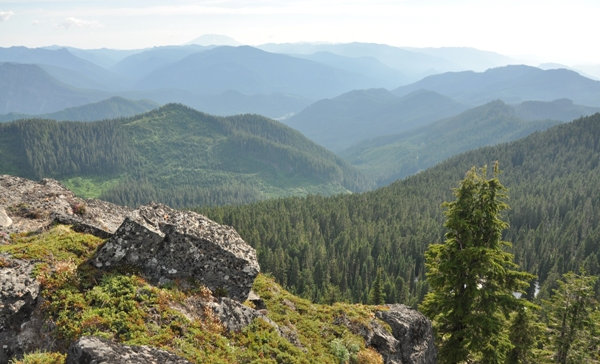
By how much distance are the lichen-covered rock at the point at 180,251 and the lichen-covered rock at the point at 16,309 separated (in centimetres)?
299

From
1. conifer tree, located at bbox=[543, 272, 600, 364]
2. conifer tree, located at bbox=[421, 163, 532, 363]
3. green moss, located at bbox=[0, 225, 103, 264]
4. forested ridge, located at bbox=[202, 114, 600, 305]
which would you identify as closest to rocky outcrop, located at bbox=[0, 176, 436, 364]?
green moss, located at bbox=[0, 225, 103, 264]

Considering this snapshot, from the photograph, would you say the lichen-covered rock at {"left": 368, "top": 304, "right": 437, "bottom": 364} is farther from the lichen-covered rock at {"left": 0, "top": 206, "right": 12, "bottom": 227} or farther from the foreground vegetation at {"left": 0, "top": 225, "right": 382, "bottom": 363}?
the lichen-covered rock at {"left": 0, "top": 206, "right": 12, "bottom": 227}

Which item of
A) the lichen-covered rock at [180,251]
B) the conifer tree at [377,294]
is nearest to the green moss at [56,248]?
the lichen-covered rock at [180,251]

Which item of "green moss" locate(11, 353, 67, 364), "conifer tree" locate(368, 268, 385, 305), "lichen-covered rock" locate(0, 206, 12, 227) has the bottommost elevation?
"conifer tree" locate(368, 268, 385, 305)

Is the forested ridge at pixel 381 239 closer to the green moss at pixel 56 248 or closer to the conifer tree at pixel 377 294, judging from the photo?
the conifer tree at pixel 377 294

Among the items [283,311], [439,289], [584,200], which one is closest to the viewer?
[283,311]

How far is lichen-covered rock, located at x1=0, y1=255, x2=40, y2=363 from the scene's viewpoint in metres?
15.1

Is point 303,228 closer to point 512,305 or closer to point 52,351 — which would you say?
point 512,305

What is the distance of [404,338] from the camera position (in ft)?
90.0

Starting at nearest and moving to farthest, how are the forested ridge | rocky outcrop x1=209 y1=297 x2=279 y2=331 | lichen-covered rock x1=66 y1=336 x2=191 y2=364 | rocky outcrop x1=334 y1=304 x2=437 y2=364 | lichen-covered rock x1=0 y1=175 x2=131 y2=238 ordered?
lichen-covered rock x1=66 y1=336 x2=191 y2=364 → rocky outcrop x1=209 y1=297 x2=279 y2=331 → rocky outcrop x1=334 y1=304 x2=437 y2=364 → lichen-covered rock x1=0 y1=175 x2=131 y2=238 → the forested ridge

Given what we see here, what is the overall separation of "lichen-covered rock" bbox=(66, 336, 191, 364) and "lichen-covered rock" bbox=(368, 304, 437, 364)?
16390 mm

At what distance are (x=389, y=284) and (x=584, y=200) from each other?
153 m

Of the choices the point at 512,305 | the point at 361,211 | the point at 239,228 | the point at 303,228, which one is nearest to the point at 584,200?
the point at 361,211

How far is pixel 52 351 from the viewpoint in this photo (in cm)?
1456
